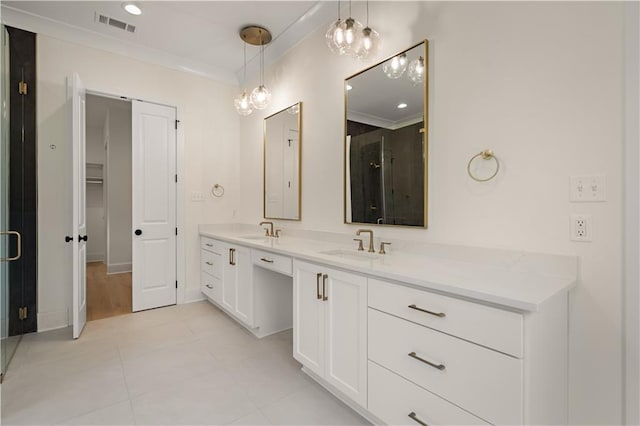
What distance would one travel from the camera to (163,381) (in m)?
2.00

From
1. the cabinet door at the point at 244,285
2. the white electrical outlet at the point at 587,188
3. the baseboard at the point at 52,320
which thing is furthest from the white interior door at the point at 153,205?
the white electrical outlet at the point at 587,188

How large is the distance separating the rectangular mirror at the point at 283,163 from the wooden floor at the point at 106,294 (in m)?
1.97

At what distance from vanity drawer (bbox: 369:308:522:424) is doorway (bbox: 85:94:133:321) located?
12.4 feet

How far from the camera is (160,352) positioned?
240 centimetres

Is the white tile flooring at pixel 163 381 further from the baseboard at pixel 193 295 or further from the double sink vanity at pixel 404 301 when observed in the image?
the baseboard at pixel 193 295

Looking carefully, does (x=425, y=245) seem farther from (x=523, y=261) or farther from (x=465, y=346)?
(x=465, y=346)

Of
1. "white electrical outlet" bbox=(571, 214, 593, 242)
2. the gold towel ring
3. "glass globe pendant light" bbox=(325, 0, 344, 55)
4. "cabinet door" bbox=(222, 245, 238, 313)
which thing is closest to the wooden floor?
"cabinet door" bbox=(222, 245, 238, 313)

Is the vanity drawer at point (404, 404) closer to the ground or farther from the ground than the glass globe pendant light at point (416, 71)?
closer to the ground

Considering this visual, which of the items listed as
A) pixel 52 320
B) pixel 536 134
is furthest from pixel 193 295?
pixel 536 134

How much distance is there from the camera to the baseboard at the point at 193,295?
3.62 meters

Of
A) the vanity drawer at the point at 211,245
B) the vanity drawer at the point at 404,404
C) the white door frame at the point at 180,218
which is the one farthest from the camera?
the white door frame at the point at 180,218

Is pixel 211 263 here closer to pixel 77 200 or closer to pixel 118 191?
pixel 77 200

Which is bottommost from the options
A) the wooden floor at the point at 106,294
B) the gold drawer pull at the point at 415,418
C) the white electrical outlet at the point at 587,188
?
the wooden floor at the point at 106,294

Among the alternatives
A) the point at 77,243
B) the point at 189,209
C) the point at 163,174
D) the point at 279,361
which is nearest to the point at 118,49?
the point at 163,174
